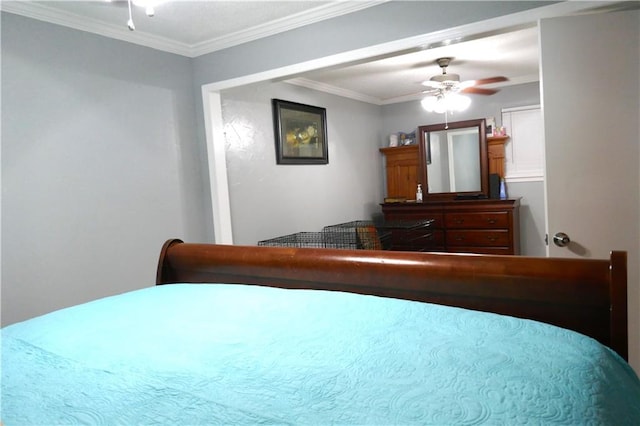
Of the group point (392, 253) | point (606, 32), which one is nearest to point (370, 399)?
point (392, 253)

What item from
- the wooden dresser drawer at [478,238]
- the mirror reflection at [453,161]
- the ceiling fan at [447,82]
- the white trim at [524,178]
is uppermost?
the ceiling fan at [447,82]

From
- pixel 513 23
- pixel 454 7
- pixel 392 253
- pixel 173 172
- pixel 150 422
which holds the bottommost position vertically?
pixel 150 422

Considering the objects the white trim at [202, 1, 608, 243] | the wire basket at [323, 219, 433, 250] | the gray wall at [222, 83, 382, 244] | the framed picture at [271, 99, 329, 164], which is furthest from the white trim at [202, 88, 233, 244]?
the wire basket at [323, 219, 433, 250]

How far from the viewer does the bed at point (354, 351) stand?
33.0 inches

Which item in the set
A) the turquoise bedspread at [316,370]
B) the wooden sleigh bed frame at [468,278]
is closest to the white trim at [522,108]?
the wooden sleigh bed frame at [468,278]

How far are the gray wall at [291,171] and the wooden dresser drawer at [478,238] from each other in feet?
3.60

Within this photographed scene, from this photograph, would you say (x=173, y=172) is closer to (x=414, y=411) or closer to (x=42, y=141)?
(x=42, y=141)

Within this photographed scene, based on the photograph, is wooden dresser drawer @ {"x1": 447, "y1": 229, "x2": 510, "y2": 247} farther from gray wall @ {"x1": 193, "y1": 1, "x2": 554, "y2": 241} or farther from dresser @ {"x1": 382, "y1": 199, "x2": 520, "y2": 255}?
gray wall @ {"x1": 193, "y1": 1, "x2": 554, "y2": 241}

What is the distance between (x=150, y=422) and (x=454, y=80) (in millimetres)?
3924

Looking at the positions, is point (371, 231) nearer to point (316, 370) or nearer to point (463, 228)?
point (463, 228)

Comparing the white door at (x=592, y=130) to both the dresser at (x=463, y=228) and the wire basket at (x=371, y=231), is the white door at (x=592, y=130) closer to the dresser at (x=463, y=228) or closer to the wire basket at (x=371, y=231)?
the wire basket at (x=371, y=231)

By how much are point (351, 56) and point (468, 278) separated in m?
1.65

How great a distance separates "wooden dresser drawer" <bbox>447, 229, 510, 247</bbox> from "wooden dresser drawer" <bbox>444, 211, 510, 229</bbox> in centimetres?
6

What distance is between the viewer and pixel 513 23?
2.07 metres
